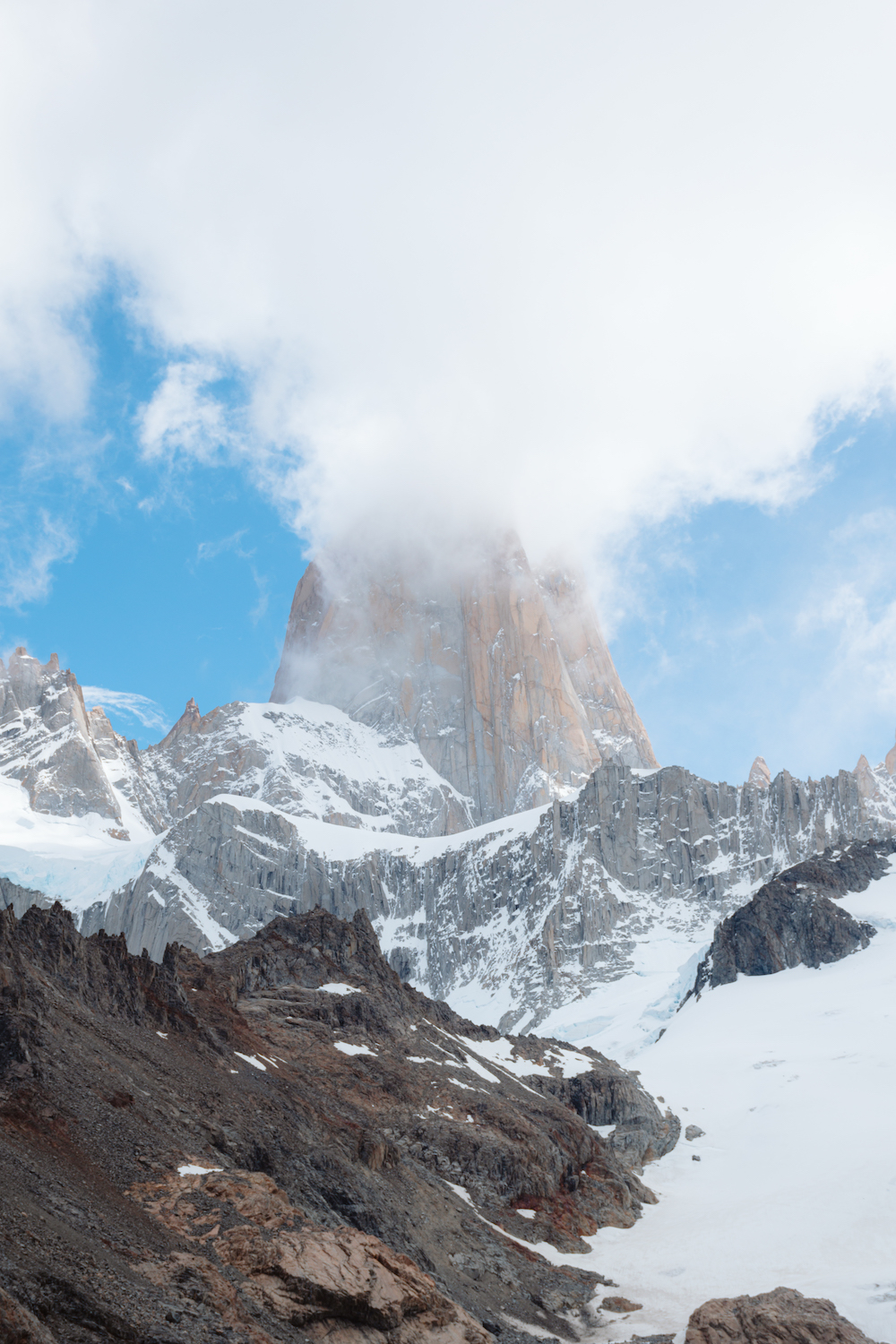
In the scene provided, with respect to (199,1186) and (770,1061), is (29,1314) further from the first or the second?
(770,1061)

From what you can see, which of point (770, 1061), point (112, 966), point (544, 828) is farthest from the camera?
point (544, 828)

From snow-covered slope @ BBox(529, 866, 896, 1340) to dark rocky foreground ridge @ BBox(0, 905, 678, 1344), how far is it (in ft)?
10.6

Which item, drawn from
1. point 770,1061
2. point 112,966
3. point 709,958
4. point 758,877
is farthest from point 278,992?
point 758,877

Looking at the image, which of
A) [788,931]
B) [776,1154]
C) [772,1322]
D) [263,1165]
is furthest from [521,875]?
[772,1322]

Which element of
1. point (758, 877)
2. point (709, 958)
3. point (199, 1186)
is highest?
point (758, 877)

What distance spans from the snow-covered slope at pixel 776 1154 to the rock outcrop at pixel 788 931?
2.64 meters

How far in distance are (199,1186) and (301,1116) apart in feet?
38.1

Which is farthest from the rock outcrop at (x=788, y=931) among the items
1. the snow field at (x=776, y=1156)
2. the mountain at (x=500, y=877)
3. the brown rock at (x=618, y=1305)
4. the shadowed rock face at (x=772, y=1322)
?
the shadowed rock face at (x=772, y=1322)

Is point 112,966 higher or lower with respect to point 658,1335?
higher

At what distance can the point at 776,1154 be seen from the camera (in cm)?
6353

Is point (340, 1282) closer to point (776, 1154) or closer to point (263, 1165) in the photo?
point (263, 1165)

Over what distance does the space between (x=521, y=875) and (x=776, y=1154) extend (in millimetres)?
121063

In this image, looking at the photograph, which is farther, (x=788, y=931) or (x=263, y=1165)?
(x=788, y=931)

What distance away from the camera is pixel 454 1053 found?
60719 mm
